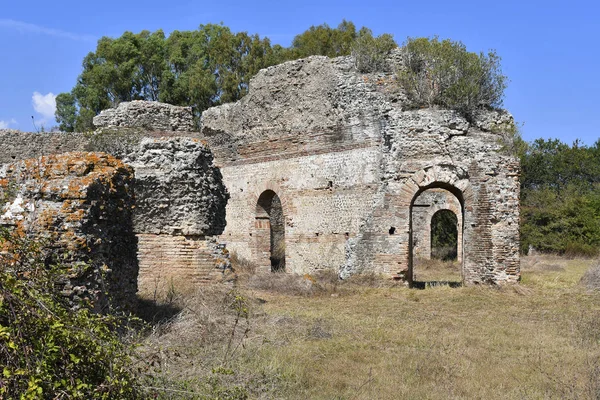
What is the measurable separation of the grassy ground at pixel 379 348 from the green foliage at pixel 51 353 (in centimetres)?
60

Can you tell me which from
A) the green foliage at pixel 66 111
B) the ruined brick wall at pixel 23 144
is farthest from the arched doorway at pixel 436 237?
the green foliage at pixel 66 111

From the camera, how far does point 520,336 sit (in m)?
7.84

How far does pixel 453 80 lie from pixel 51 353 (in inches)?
483

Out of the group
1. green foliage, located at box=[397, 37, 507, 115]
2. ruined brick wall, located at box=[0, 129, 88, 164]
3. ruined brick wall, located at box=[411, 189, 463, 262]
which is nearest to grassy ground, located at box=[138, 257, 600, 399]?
green foliage, located at box=[397, 37, 507, 115]

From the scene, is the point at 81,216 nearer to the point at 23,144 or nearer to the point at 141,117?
the point at 141,117

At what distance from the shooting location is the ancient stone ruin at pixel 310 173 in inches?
383

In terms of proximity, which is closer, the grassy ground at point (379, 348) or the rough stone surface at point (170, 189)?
the grassy ground at point (379, 348)

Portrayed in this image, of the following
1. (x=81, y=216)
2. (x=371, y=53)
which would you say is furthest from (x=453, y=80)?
(x=81, y=216)

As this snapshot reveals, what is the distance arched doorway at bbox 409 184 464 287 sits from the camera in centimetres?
1842

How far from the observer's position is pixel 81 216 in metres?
5.68

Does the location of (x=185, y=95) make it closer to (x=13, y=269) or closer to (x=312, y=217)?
(x=312, y=217)

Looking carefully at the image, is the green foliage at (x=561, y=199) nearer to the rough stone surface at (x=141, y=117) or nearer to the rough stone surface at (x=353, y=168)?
the rough stone surface at (x=353, y=168)

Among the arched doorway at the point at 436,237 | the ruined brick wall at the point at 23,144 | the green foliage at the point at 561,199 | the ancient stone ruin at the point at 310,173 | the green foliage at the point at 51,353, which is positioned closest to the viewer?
the green foliage at the point at 51,353

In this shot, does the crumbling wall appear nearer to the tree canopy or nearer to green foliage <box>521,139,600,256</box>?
green foliage <box>521,139,600,256</box>
